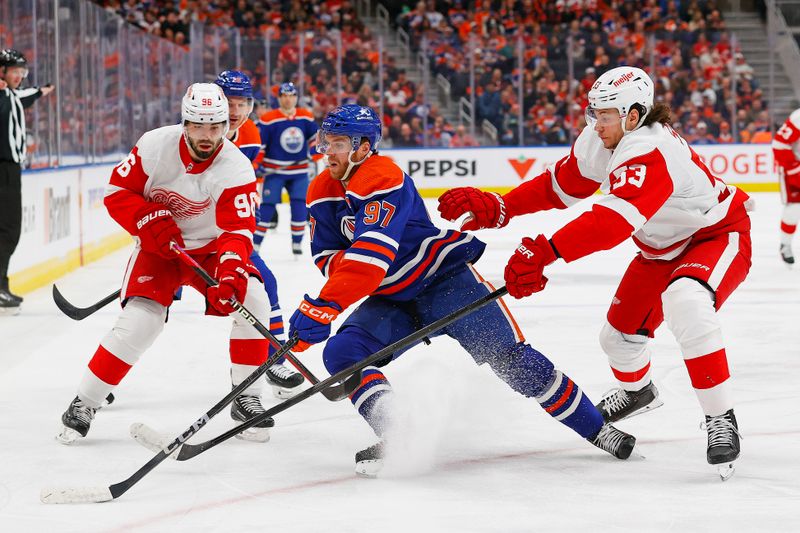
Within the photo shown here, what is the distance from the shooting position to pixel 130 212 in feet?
11.2

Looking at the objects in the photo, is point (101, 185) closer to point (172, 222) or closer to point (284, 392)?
point (284, 392)

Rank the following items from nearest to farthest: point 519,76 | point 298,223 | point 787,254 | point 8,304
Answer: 1. point 8,304
2. point 787,254
3. point 298,223
4. point 519,76

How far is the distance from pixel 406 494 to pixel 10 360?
255 centimetres

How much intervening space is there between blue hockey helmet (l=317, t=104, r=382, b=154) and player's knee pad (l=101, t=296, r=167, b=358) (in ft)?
2.57

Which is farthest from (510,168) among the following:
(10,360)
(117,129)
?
(10,360)

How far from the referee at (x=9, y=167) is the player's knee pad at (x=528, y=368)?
143 inches

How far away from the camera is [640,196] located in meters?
Answer: 2.94

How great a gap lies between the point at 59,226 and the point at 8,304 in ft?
5.27

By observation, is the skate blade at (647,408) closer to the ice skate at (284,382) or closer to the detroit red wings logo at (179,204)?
the ice skate at (284,382)

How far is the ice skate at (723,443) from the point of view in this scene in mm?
2980

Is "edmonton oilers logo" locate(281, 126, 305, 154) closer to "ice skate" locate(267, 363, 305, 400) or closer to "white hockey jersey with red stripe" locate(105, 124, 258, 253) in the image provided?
"ice skate" locate(267, 363, 305, 400)

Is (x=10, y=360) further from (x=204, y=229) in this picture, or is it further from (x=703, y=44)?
(x=703, y=44)

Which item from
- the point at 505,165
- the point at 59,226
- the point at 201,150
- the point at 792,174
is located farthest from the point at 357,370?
the point at 505,165

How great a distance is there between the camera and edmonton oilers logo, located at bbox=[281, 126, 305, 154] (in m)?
8.81
